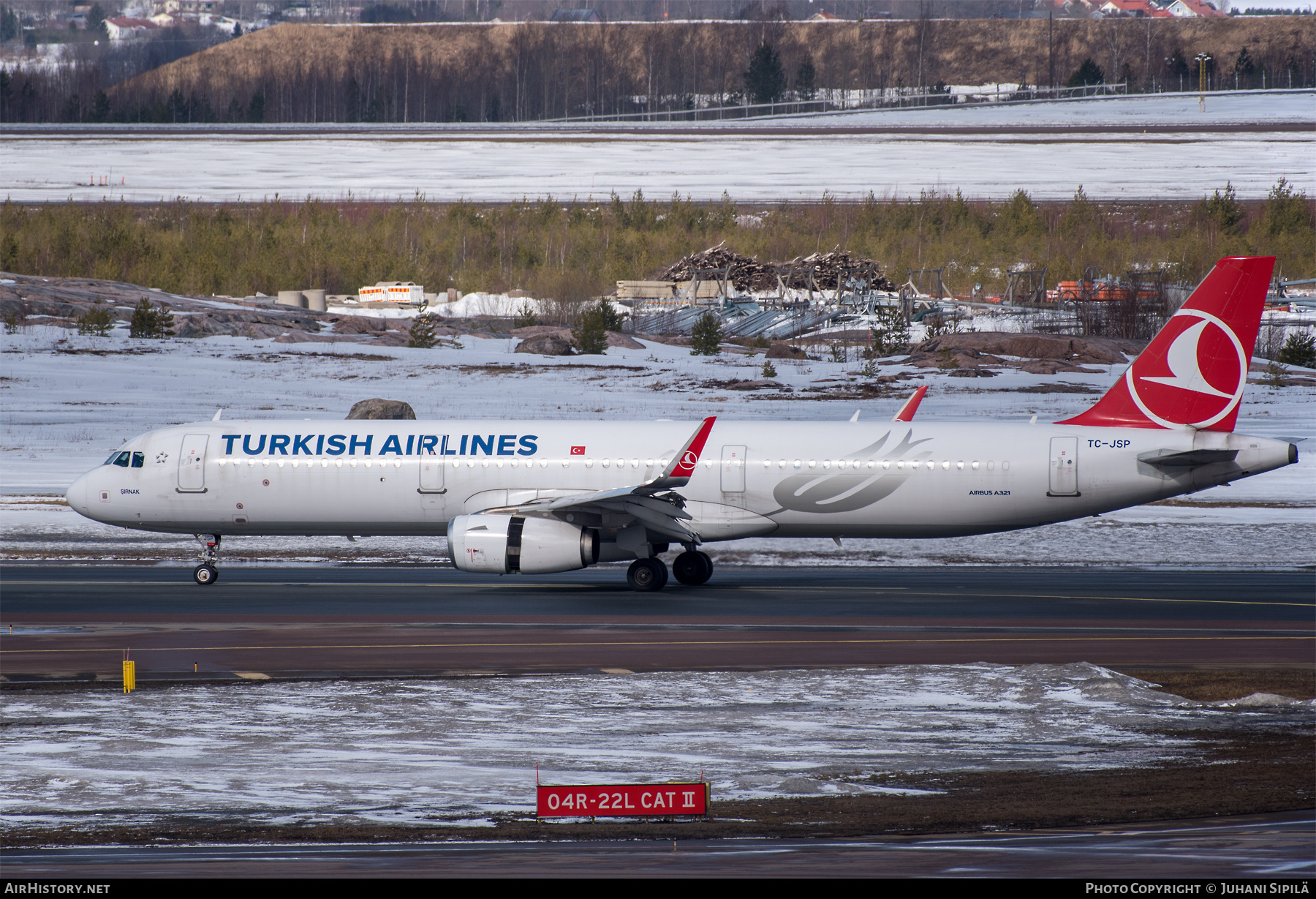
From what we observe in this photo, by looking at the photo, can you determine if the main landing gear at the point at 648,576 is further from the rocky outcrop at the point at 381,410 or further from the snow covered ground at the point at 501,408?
the rocky outcrop at the point at 381,410

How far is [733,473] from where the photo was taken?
1243 inches

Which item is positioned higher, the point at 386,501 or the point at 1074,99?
the point at 1074,99

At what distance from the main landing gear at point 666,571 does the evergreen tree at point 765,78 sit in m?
147

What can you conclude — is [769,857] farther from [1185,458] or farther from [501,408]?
[501,408]

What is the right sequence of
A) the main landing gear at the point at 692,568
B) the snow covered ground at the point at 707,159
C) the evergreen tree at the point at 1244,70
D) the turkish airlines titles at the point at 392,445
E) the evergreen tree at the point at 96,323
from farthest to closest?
1. the evergreen tree at the point at 1244,70
2. the snow covered ground at the point at 707,159
3. the evergreen tree at the point at 96,323
4. the turkish airlines titles at the point at 392,445
5. the main landing gear at the point at 692,568

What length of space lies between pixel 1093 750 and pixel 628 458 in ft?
55.8

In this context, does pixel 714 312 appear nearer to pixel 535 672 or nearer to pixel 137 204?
pixel 137 204

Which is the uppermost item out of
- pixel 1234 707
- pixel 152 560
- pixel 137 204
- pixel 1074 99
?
pixel 1074 99

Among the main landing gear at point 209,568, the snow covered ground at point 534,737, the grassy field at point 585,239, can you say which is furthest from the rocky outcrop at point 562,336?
the snow covered ground at point 534,737

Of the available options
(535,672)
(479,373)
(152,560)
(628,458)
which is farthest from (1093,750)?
(479,373)

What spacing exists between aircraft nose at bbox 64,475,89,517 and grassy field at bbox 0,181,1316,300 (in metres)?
64.5

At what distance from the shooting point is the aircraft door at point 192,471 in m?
32.4

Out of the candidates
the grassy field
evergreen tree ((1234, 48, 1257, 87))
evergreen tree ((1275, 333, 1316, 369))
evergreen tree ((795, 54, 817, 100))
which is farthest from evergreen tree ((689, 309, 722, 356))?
evergreen tree ((1234, 48, 1257, 87))

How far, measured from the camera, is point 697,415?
5700 centimetres
